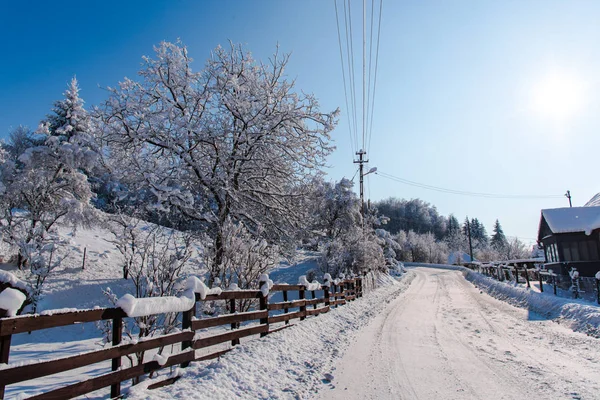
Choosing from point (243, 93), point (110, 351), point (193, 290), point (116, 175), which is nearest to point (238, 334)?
point (193, 290)

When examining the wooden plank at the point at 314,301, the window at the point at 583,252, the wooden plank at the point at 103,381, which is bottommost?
the wooden plank at the point at 314,301

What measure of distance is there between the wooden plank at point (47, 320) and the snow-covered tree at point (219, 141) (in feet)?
19.3

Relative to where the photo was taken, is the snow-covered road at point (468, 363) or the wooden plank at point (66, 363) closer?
the wooden plank at point (66, 363)

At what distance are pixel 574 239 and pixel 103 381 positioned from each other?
30551mm

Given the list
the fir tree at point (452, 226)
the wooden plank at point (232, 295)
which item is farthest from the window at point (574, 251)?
the fir tree at point (452, 226)

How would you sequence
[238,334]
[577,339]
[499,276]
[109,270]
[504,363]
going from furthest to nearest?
[499,276] < [109,270] < [577,339] < [238,334] < [504,363]

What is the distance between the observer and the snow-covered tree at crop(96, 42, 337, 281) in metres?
9.71

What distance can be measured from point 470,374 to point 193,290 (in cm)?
431

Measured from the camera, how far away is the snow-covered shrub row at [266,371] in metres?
3.96

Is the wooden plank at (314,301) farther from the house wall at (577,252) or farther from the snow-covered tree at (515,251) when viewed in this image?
the snow-covered tree at (515,251)

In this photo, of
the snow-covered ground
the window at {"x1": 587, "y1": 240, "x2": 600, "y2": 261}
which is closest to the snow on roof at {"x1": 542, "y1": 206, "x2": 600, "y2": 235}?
the window at {"x1": 587, "y1": 240, "x2": 600, "y2": 261}

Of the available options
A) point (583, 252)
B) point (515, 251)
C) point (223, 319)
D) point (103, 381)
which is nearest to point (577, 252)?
point (583, 252)

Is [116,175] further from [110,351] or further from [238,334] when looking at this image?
[110,351]

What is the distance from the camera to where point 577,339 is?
7500 mm
